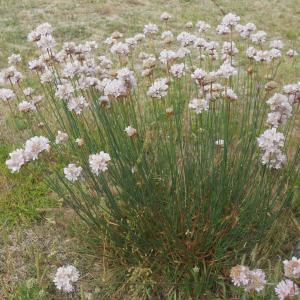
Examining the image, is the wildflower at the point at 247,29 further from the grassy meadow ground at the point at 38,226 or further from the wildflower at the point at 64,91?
the wildflower at the point at 64,91

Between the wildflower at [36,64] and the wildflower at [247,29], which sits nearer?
the wildflower at [36,64]

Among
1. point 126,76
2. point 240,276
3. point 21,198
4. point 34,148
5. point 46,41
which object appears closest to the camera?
point 240,276

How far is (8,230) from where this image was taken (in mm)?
3768

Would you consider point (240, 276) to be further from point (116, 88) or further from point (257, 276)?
point (116, 88)

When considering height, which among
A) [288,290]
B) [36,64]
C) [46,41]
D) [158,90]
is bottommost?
[288,290]

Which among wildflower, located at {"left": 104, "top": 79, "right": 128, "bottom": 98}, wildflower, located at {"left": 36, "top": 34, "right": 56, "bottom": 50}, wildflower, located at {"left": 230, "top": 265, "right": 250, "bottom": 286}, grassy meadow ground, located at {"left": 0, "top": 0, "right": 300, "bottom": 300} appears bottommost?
grassy meadow ground, located at {"left": 0, "top": 0, "right": 300, "bottom": 300}

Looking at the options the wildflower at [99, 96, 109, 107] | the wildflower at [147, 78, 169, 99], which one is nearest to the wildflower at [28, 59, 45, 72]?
the wildflower at [99, 96, 109, 107]

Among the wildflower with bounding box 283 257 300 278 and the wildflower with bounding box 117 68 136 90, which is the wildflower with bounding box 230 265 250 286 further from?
the wildflower with bounding box 117 68 136 90

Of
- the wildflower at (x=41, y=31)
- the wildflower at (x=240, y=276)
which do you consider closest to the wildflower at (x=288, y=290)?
the wildflower at (x=240, y=276)

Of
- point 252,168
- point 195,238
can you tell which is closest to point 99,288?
point 195,238

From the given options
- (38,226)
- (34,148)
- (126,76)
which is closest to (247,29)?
(126,76)

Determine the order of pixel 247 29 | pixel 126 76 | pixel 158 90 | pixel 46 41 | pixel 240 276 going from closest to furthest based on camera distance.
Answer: pixel 240 276
pixel 126 76
pixel 158 90
pixel 46 41
pixel 247 29

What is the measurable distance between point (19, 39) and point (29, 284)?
6.35m

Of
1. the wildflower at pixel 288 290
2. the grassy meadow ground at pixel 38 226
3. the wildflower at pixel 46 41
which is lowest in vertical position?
the grassy meadow ground at pixel 38 226
